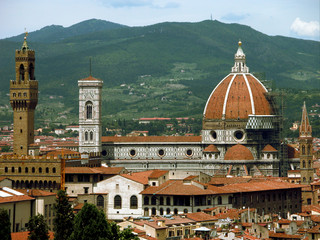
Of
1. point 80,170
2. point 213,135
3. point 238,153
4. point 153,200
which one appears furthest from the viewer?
point 213,135

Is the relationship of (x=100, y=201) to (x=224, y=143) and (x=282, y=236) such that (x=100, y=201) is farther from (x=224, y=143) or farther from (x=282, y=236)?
(x=224, y=143)

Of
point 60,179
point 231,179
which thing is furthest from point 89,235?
point 231,179

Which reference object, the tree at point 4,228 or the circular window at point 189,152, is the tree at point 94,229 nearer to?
the tree at point 4,228

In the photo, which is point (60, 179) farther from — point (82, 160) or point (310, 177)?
point (310, 177)

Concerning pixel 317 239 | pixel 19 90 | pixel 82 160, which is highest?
pixel 19 90

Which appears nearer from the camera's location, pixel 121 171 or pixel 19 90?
pixel 121 171

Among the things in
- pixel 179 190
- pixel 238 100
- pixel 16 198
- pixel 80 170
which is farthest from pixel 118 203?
pixel 238 100

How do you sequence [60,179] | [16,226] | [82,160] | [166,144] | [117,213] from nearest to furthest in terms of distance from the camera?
[16,226] < [117,213] < [60,179] < [82,160] < [166,144]
